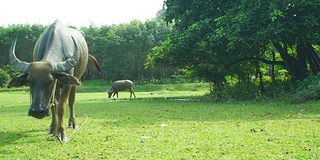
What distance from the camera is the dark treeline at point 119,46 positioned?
48875mm

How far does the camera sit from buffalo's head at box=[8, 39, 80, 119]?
600 centimetres

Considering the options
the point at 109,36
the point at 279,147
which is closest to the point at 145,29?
the point at 109,36

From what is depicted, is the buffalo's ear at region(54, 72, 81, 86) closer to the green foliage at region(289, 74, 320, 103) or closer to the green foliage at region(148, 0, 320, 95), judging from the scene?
the green foliage at region(148, 0, 320, 95)

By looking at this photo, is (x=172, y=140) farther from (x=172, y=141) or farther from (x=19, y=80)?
(x=19, y=80)

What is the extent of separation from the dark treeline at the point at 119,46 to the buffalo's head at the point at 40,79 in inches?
1632

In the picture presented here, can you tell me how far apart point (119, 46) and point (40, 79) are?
4404 cm

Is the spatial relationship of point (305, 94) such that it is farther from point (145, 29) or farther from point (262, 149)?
point (145, 29)

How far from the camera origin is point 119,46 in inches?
1964

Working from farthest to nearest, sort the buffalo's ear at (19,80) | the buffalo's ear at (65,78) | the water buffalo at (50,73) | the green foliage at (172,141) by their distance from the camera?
1. the buffalo's ear at (65,78)
2. the buffalo's ear at (19,80)
3. the water buffalo at (50,73)
4. the green foliage at (172,141)

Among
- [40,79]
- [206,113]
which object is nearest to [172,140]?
[40,79]

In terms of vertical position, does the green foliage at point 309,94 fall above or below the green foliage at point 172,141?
above

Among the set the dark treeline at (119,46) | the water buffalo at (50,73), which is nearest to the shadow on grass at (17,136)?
the water buffalo at (50,73)

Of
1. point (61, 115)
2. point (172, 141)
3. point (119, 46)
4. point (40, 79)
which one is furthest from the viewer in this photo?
point (119, 46)

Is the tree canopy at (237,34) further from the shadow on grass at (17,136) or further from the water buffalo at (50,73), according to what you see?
the shadow on grass at (17,136)
